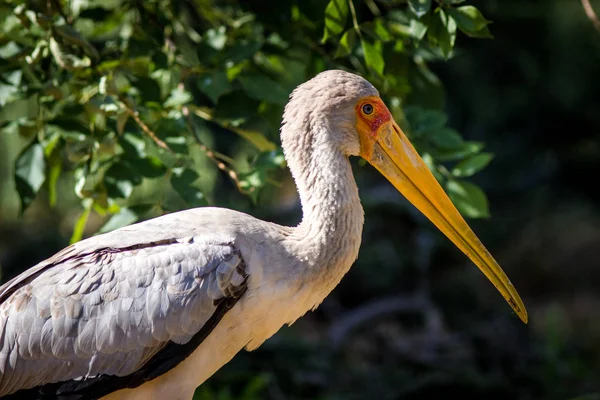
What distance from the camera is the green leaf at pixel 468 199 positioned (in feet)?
15.5

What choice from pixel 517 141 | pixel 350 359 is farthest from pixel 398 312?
pixel 517 141

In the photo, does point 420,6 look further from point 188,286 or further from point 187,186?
point 188,286

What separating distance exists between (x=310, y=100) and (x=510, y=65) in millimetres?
5767

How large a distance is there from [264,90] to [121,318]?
1452 mm

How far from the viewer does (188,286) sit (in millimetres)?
3871

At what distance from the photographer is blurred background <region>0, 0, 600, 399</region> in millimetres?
4617

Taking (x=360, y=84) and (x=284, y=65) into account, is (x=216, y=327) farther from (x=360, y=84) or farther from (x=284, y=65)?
(x=284, y=65)

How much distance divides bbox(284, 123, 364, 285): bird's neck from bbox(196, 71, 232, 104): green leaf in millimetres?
621

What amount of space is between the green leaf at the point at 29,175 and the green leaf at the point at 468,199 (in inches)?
86.3

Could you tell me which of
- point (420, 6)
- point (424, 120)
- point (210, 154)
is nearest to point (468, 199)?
point (424, 120)

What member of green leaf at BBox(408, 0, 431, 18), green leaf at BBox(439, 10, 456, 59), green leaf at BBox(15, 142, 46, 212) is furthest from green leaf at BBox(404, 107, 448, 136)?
green leaf at BBox(15, 142, 46, 212)

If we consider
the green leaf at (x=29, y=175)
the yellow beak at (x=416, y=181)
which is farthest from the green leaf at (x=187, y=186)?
the yellow beak at (x=416, y=181)

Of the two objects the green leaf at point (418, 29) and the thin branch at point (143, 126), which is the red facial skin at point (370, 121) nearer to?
the green leaf at point (418, 29)

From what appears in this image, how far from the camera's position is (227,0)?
584 centimetres
